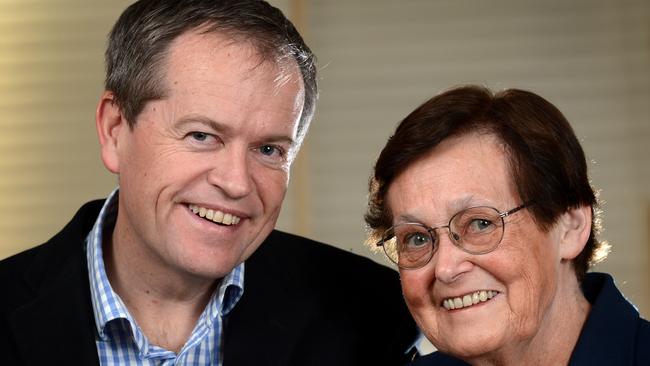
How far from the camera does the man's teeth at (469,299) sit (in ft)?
6.36

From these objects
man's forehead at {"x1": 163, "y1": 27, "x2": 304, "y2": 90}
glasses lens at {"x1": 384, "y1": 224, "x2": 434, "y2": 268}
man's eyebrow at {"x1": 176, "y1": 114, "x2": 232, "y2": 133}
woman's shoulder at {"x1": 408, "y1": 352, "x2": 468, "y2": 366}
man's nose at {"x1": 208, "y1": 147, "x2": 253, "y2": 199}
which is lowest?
woman's shoulder at {"x1": 408, "y1": 352, "x2": 468, "y2": 366}

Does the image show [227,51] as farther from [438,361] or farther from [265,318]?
[438,361]

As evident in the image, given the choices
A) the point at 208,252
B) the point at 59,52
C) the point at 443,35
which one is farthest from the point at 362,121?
the point at 208,252

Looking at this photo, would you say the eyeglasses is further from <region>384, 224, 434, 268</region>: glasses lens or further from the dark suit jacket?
the dark suit jacket

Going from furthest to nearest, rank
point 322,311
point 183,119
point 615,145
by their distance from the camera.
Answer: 1. point 615,145
2. point 322,311
3. point 183,119

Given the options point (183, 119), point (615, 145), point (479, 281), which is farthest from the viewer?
point (615, 145)

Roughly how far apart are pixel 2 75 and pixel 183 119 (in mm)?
2384

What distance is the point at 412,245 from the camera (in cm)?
204

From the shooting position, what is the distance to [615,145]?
13.8 ft

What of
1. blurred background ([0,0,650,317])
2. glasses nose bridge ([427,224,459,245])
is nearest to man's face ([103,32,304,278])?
glasses nose bridge ([427,224,459,245])

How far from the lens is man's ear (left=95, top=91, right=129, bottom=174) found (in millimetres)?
2314

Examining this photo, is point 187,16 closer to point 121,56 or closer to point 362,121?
point 121,56

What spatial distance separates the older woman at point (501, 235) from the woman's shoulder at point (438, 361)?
240 mm

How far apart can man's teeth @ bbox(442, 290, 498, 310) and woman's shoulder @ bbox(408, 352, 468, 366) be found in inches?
12.6
